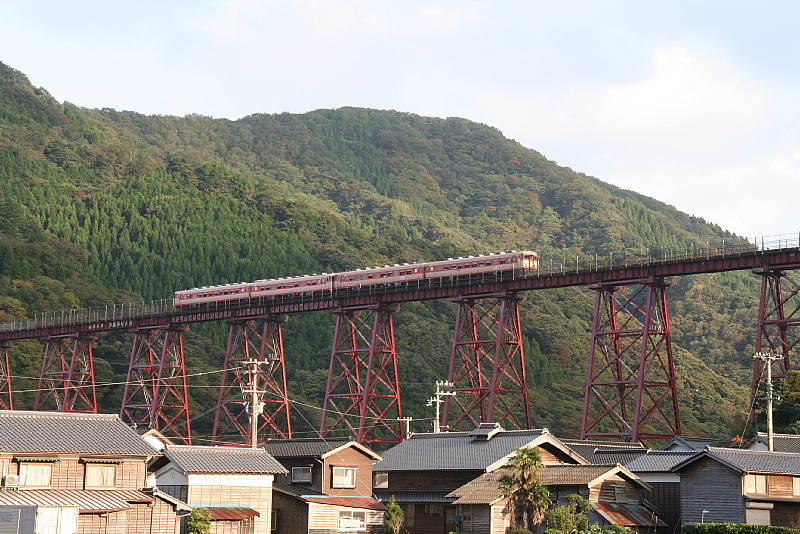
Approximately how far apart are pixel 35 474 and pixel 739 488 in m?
20.0

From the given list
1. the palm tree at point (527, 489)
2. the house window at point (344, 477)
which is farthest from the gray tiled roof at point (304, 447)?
the palm tree at point (527, 489)

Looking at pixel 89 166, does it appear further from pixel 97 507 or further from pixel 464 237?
pixel 97 507

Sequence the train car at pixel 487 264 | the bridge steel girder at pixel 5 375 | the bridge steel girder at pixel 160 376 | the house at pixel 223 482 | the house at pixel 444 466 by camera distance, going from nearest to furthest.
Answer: the house at pixel 223 482 → the house at pixel 444 466 → the train car at pixel 487 264 → the bridge steel girder at pixel 160 376 → the bridge steel girder at pixel 5 375

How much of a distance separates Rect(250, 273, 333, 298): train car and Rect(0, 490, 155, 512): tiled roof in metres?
28.6

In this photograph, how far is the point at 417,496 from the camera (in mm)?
37438

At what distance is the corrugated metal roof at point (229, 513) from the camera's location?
107 ft

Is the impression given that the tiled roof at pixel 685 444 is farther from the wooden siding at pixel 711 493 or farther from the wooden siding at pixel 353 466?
the wooden siding at pixel 353 466

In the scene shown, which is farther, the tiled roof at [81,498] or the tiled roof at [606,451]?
the tiled roof at [606,451]

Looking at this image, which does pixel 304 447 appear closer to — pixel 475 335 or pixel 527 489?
pixel 527 489

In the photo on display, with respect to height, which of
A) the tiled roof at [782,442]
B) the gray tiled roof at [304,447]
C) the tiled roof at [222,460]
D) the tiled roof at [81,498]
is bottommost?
the tiled roof at [81,498]

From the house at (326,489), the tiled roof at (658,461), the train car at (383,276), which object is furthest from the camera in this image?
the train car at (383,276)

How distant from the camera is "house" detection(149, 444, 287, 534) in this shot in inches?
1304

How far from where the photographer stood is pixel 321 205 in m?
146

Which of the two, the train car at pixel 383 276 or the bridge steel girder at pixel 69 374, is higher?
the train car at pixel 383 276
